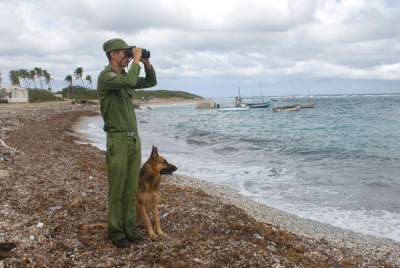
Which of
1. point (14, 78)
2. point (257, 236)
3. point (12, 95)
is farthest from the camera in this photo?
point (14, 78)

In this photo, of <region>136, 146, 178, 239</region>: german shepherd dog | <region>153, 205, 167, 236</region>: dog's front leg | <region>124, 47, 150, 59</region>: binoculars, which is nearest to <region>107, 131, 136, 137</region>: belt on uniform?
<region>136, 146, 178, 239</region>: german shepherd dog

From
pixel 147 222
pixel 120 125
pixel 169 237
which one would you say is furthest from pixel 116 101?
pixel 169 237

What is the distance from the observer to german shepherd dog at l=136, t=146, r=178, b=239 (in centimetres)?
615

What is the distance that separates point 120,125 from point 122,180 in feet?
2.37

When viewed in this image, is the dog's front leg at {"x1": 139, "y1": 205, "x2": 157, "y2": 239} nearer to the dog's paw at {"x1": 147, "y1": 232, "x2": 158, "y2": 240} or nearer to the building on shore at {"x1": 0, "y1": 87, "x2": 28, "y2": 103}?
the dog's paw at {"x1": 147, "y1": 232, "x2": 158, "y2": 240}

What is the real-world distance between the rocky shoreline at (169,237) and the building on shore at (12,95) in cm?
7945

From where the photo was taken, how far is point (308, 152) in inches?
934

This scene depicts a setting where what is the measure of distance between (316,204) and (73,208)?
273 inches

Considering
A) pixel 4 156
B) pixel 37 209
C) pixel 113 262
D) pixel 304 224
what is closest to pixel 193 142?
pixel 4 156

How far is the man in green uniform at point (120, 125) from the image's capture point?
5488 mm

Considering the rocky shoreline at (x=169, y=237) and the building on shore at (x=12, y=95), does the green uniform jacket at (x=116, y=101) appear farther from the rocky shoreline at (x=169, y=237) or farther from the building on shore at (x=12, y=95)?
the building on shore at (x=12, y=95)

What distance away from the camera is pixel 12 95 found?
84750mm

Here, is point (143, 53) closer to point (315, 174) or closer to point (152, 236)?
point (152, 236)

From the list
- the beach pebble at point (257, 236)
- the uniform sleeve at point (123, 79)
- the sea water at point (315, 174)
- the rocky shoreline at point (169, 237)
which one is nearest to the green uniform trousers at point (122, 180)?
the rocky shoreline at point (169, 237)
